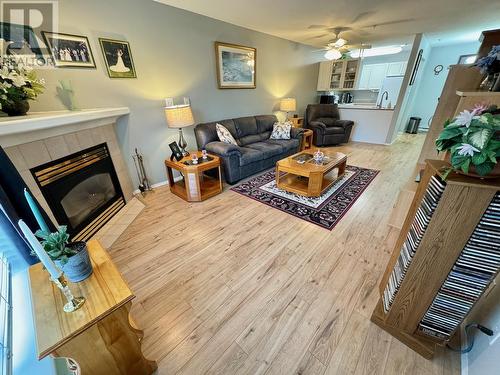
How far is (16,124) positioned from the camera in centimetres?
127

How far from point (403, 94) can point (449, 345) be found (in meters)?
5.26

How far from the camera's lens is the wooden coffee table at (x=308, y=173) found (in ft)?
8.52

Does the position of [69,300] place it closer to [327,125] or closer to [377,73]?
[327,125]

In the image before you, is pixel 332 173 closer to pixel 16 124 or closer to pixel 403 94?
pixel 403 94

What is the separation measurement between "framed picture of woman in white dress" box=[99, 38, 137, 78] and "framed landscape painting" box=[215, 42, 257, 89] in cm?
140

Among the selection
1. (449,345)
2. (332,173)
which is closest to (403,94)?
(332,173)

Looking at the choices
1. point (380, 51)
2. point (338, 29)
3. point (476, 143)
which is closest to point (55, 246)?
point (476, 143)

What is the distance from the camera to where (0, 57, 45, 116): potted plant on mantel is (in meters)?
1.39

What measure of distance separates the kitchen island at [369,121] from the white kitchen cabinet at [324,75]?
30.7 inches

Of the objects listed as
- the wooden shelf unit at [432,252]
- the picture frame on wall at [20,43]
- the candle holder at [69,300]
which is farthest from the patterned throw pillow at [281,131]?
the candle holder at [69,300]

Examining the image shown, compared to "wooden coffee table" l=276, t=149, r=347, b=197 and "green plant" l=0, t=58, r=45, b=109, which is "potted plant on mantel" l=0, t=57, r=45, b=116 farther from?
"wooden coffee table" l=276, t=149, r=347, b=197

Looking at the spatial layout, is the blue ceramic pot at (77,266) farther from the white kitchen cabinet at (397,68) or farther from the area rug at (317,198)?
the white kitchen cabinet at (397,68)

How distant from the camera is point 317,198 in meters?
2.68

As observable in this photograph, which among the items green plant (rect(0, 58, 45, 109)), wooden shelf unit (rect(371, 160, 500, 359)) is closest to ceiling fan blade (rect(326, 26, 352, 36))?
wooden shelf unit (rect(371, 160, 500, 359))
